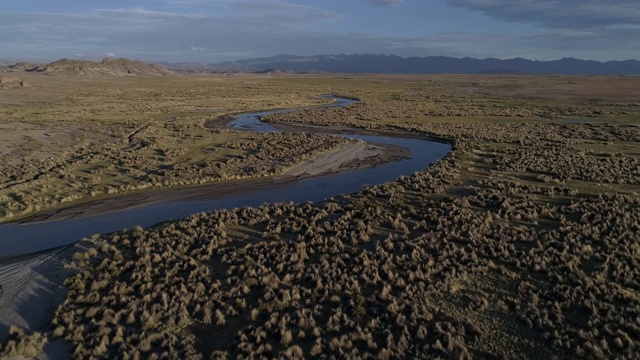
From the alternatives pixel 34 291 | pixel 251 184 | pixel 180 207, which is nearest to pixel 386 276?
pixel 34 291

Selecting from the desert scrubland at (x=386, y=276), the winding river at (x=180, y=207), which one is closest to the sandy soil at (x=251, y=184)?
the winding river at (x=180, y=207)

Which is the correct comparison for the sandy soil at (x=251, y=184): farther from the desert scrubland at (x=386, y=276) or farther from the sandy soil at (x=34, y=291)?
the sandy soil at (x=34, y=291)

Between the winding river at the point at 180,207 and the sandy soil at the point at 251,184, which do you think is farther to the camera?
the sandy soil at the point at 251,184

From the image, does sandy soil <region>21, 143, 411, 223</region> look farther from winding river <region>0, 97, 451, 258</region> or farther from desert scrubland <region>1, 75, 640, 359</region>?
desert scrubland <region>1, 75, 640, 359</region>

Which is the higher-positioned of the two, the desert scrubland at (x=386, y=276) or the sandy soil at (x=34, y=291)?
the desert scrubland at (x=386, y=276)

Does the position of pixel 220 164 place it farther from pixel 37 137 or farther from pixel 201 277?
pixel 37 137

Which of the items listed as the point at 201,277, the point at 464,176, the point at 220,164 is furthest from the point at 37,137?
the point at 464,176

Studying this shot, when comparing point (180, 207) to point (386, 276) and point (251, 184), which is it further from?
point (386, 276)
